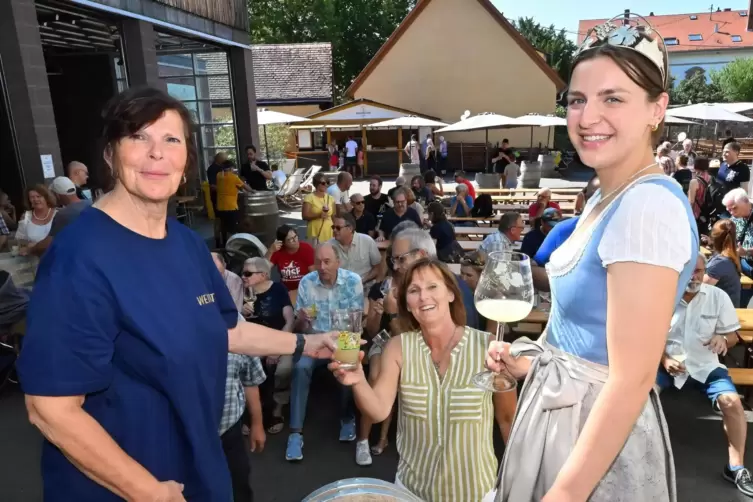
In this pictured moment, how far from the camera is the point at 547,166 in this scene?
21594 millimetres

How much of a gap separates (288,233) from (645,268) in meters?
5.29

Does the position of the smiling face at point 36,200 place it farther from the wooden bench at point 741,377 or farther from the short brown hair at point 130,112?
the wooden bench at point 741,377

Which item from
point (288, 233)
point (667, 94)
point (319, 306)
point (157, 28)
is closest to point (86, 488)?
point (667, 94)

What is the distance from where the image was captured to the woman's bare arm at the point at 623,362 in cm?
95

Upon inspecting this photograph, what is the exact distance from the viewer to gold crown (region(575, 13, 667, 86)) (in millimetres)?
1078

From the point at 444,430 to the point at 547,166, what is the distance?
2077cm

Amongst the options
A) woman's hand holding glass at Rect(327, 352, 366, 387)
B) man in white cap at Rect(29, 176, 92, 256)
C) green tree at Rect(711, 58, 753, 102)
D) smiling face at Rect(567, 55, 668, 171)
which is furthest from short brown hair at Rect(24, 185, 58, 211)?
green tree at Rect(711, 58, 753, 102)

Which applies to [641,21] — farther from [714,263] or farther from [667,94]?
[714,263]

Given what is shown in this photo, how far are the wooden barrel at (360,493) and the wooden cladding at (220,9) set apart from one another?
9.15 m

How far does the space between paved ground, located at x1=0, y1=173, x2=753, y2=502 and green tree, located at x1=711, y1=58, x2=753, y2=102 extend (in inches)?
2207

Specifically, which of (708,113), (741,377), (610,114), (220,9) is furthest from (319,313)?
(708,113)

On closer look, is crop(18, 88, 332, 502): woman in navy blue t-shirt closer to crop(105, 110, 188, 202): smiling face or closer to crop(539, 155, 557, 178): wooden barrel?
crop(105, 110, 188, 202): smiling face

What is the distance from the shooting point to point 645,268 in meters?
0.95

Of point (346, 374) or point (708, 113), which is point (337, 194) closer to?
point (346, 374)
